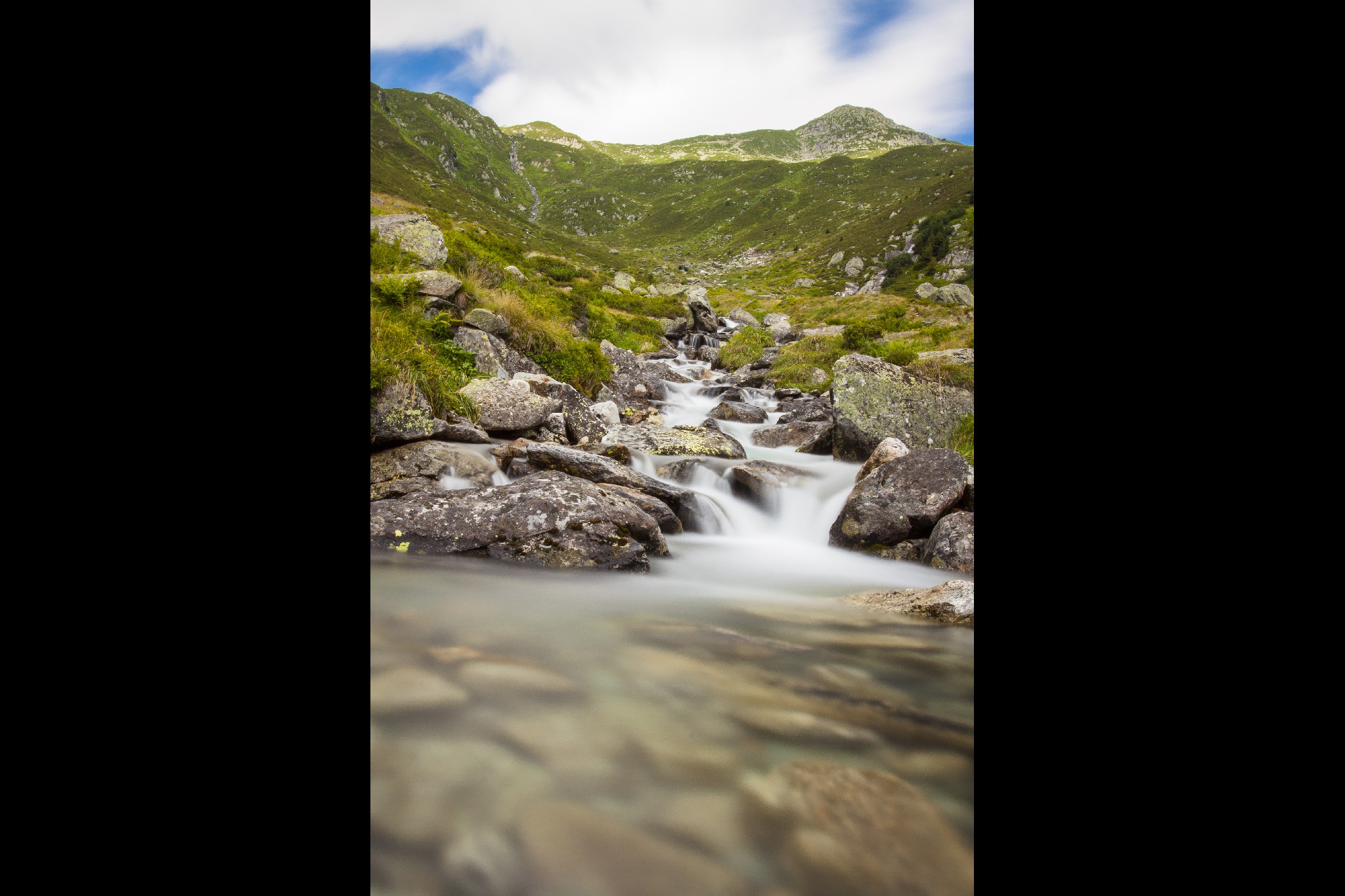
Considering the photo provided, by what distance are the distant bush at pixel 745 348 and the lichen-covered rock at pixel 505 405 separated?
1156 centimetres

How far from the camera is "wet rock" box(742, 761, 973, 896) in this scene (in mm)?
1382

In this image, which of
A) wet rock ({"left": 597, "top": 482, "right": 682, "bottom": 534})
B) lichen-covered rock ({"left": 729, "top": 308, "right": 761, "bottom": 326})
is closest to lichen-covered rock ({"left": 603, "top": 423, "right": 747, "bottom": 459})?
wet rock ({"left": 597, "top": 482, "right": 682, "bottom": 534})

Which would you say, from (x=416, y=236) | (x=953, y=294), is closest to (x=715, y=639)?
(x=416, y=236)

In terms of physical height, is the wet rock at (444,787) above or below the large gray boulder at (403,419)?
below

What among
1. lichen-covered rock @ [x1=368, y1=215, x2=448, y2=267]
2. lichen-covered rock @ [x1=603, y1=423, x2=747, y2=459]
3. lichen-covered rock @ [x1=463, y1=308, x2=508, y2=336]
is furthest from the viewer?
lichen-covered rock @ [x1=368, y1=215, x2=448, y2=267]

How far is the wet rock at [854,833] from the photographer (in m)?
1.38

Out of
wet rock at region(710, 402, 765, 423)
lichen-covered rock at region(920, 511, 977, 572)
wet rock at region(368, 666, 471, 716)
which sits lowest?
wet rock at region(368, 666, 471, 716)

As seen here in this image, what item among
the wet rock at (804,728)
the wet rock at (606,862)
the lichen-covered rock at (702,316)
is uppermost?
the lichen-covered rock at (702,316)

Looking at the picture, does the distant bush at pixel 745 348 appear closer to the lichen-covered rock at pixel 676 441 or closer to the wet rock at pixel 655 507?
the lichen-covered rock at pixel 676 441

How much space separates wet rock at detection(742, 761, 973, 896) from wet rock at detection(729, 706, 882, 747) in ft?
0.53

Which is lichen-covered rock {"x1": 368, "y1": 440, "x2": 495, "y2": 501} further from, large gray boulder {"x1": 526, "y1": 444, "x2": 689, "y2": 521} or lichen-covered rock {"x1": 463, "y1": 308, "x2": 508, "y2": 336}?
lichen-covered rock {"x1": 463, "y1": 308, "x2": 508, "y2": 336}

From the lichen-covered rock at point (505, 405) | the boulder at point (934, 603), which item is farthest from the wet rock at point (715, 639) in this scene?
the lichen-covered rock at point (505, 405)

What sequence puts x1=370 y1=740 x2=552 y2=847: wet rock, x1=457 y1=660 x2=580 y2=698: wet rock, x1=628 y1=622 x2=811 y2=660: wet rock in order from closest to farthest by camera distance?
x1=370 y1=740 x2=552 y2=847: wet rock, x1=457 y1=660 x2=580 y2=698: wet rock, x1=628 y1=622 x2=811 y2=660: wet rock
